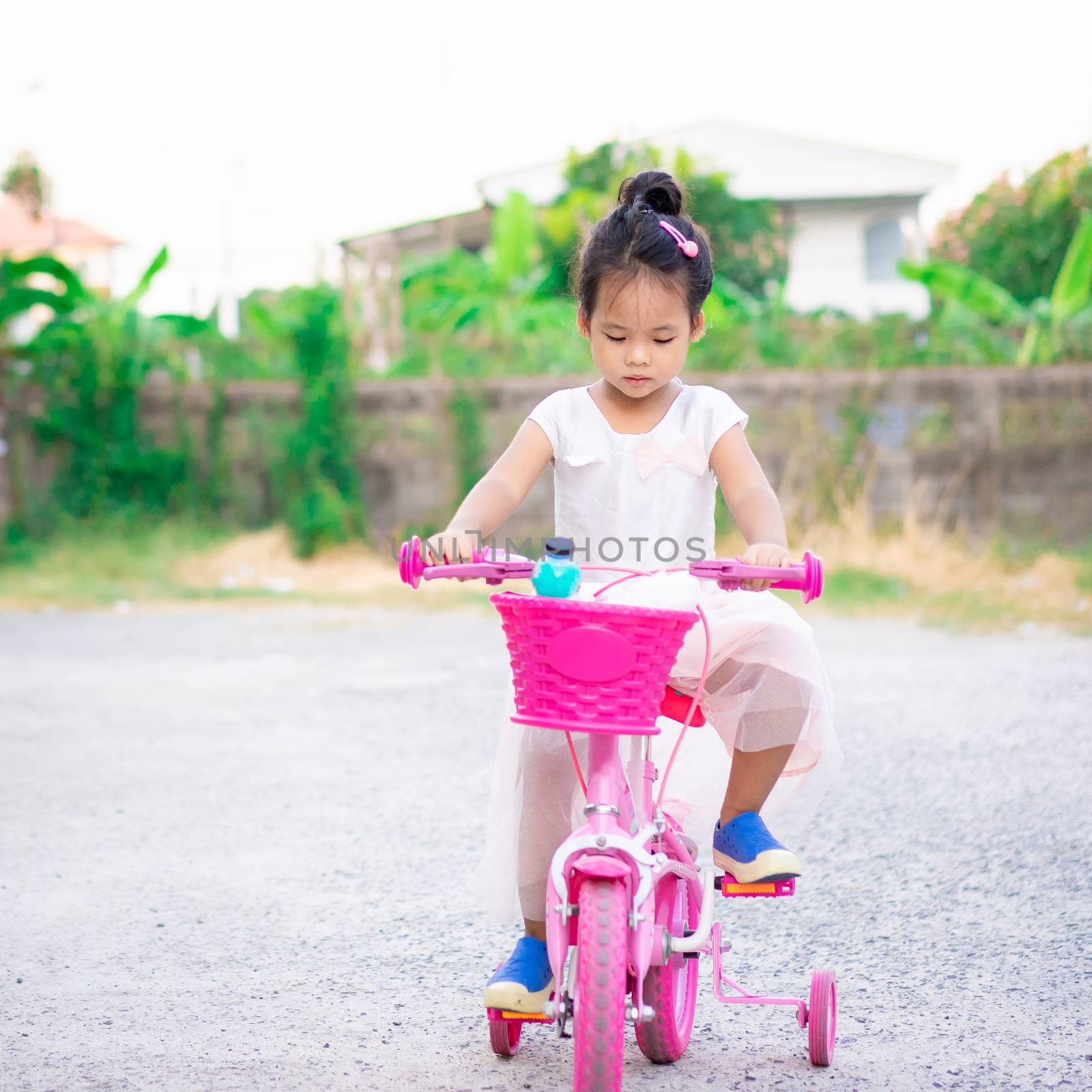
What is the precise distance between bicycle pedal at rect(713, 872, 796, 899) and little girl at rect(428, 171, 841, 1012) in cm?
3

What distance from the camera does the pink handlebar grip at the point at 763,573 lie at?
2367mm

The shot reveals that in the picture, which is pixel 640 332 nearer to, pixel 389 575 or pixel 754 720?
pixel 754 720

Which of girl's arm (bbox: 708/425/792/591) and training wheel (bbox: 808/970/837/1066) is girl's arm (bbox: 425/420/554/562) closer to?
girl's arm (bbox: 708/425/792/591)

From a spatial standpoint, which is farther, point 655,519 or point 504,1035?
point 655,519

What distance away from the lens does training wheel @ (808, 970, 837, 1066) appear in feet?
8.92

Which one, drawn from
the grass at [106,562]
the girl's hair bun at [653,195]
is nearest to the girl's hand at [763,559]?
the girl's hair bun at [653,195]

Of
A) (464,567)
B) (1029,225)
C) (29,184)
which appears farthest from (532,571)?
(29,184)

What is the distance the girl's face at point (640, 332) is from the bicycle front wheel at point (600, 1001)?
40.9 inches

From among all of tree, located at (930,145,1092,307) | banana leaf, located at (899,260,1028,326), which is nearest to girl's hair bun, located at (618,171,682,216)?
banana leaf, located at (899,260,1028,326)

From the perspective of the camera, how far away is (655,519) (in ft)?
9.40

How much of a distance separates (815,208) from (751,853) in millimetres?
26078

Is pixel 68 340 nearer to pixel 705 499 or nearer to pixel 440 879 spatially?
pixel 440 879

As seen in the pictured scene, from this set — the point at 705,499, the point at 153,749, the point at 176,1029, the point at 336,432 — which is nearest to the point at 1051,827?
the point at 705,499

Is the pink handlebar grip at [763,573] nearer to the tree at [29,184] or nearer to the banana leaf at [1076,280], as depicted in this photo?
the banana leaf at [1076,280]
